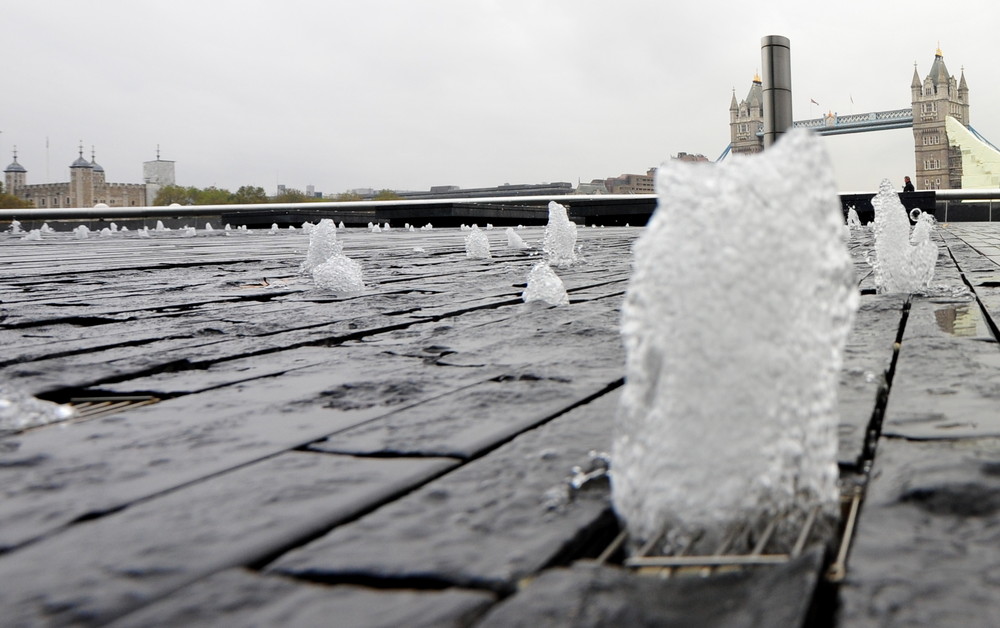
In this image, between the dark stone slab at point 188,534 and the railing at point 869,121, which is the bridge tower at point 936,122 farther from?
the dark stone slab at point 188,534

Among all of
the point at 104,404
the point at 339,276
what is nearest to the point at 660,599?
the point at 104,404

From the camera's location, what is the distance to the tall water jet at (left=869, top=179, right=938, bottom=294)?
173 inches

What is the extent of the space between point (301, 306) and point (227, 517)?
311cm

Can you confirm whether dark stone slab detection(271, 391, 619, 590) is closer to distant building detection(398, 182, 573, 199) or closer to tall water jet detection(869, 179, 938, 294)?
tall water jet detection(869, 179, 938, 294)

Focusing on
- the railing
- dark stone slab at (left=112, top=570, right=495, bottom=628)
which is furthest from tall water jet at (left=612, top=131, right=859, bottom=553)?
the railing

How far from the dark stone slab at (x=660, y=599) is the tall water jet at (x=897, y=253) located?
11.9 feet

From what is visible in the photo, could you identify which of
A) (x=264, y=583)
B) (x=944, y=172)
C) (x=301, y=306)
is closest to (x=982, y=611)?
(x=264, y=583)

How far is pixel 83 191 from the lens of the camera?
107250 millimetres

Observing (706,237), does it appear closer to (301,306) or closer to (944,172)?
(301,306)

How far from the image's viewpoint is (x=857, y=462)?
5.16 ft

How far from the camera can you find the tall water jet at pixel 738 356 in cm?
126

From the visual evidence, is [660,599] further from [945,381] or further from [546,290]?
[546,290]

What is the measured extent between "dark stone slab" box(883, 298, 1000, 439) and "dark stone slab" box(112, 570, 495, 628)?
3.50 ft

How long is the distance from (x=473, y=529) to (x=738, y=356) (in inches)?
17.7
